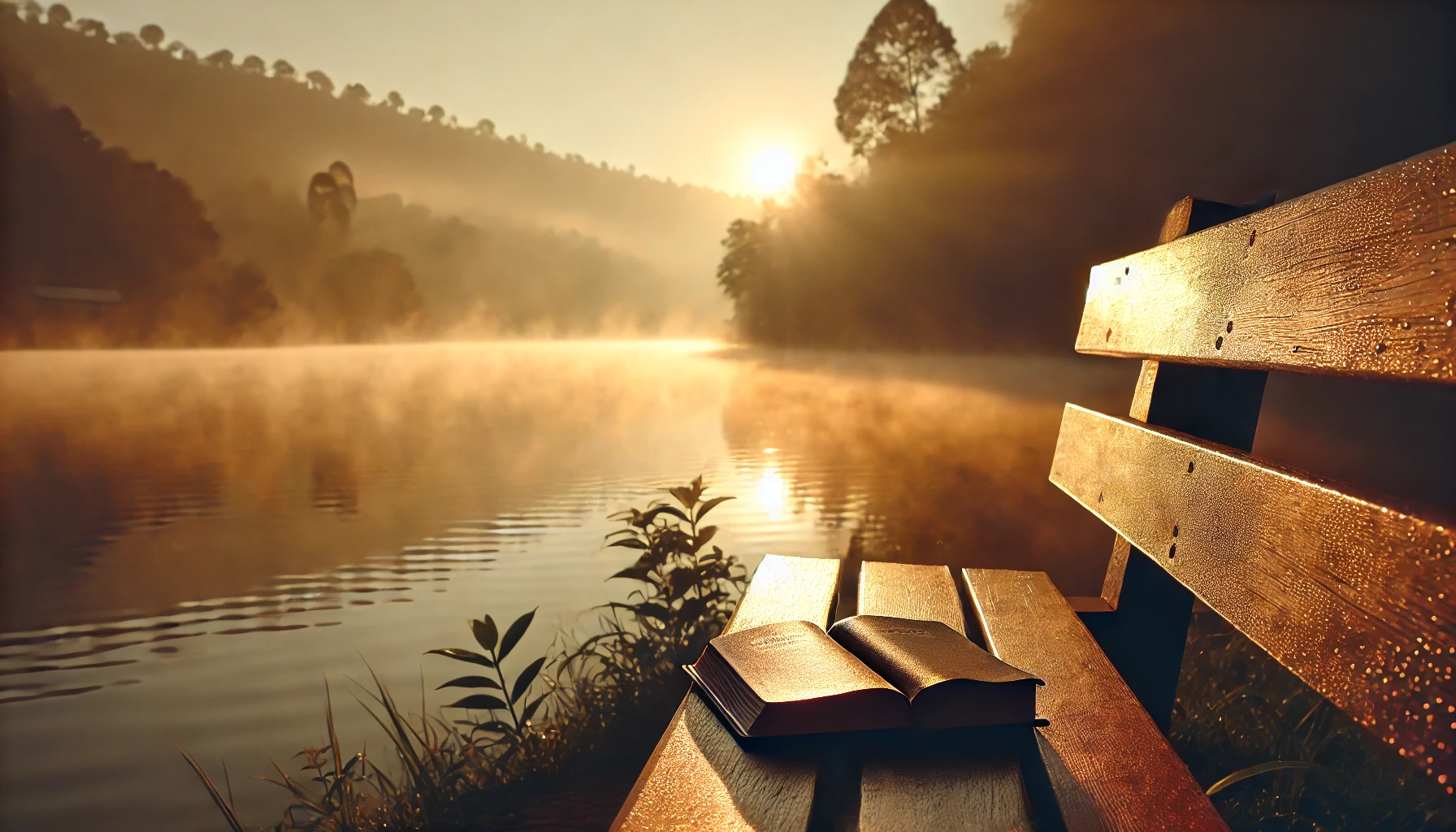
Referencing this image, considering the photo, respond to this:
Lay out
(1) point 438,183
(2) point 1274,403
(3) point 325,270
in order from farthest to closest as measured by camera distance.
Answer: (1) point 438,183 → (3) point 325,270 → (2) point 1274,403

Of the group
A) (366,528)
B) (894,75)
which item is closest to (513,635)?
(366,528)

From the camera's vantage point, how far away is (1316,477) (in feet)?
1.71

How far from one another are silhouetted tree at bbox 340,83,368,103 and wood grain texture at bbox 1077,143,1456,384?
31.8 m

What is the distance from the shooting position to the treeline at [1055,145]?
5.34m

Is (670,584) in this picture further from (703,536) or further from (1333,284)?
(1333,284)

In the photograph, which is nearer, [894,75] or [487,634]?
[487,634]

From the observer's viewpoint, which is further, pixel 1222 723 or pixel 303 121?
pixel 303 121

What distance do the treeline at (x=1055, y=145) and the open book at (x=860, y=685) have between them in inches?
137

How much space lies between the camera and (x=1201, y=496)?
709 millimetres

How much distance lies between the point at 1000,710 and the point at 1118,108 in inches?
301

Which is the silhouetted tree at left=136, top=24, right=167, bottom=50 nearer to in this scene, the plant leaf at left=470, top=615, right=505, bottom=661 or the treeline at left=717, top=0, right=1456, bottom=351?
the treeline at left=717, top=0, right=1456, bottom=351

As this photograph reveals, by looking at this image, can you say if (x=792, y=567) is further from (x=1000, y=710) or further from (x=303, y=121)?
(x=303, y=121)

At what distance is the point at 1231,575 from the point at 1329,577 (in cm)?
16

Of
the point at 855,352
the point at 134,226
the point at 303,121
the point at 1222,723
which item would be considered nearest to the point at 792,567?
the point at 1222,723
